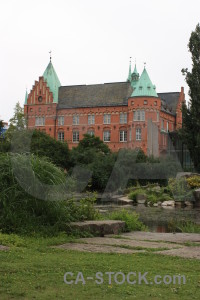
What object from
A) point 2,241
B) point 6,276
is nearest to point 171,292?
point 6,276

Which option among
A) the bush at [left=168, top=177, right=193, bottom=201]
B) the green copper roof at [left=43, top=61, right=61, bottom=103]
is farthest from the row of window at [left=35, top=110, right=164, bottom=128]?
the bush at [left=168, top=177, right=193, bottom=201]

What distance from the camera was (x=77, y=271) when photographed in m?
4.21

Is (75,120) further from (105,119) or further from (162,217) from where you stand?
(162,217)

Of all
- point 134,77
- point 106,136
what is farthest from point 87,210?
point 134,77

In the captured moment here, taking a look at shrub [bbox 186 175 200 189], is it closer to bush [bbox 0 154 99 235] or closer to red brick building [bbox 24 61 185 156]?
bush [bbox 0 154 99 235]

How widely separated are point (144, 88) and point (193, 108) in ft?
103

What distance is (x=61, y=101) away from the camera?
240ft

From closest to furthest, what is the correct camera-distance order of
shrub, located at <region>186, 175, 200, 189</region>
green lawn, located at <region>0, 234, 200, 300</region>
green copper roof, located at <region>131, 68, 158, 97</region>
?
green lawn, located at <region>0, 234, 200, 300</region>, shrub, located at <region>186, 175, 200, 189</region>, green copper roof, located at <region>131, 68, 158, 97</region>

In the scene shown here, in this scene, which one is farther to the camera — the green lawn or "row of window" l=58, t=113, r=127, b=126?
"row of window" l=58, t=113, r=127, b=126

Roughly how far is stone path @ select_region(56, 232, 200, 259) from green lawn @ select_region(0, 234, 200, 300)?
399 mm

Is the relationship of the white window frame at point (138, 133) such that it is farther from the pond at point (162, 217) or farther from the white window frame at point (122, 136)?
the pond at point (162, 217)

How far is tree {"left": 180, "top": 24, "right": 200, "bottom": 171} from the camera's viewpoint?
113 ft

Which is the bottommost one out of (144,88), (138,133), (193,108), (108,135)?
(193,108)

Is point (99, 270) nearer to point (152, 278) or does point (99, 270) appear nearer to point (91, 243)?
point (152, 278)
